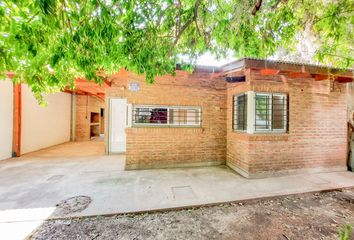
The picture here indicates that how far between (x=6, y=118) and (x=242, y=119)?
937 centimetres

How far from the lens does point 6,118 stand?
21.9 ft

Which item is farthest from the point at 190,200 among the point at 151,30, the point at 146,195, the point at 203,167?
the point at 151,30

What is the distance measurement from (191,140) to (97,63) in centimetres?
384

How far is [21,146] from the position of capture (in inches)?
288

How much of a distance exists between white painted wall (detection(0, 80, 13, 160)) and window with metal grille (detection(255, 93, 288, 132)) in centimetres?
963

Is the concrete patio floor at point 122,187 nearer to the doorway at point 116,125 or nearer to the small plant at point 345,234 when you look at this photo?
the small plant at point 345,234

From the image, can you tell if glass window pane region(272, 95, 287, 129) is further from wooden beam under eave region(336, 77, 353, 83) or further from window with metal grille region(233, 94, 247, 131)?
wooden beam under eave region(336, 77, 353, 83)

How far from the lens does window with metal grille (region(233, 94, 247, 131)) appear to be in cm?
Result: 507

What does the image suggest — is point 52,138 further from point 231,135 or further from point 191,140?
point 231,135

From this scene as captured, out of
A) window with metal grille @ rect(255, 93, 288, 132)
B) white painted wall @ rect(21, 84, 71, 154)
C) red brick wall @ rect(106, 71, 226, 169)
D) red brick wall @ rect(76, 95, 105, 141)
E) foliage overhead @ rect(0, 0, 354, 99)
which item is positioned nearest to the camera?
foliage overhead @ rect(0, 0, 354, 99)

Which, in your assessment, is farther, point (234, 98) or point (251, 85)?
point (234, 98)

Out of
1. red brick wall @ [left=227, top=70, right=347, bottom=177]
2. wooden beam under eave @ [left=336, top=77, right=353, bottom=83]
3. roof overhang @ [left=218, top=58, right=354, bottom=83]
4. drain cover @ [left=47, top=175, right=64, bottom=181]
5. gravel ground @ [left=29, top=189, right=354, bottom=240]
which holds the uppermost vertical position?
roof overhang @ [left=218, top=58, right=354, bottom=83]

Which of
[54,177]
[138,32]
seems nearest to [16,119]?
[54,177]

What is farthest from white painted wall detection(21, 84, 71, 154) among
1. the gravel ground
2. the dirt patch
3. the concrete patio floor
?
the gravel ground
